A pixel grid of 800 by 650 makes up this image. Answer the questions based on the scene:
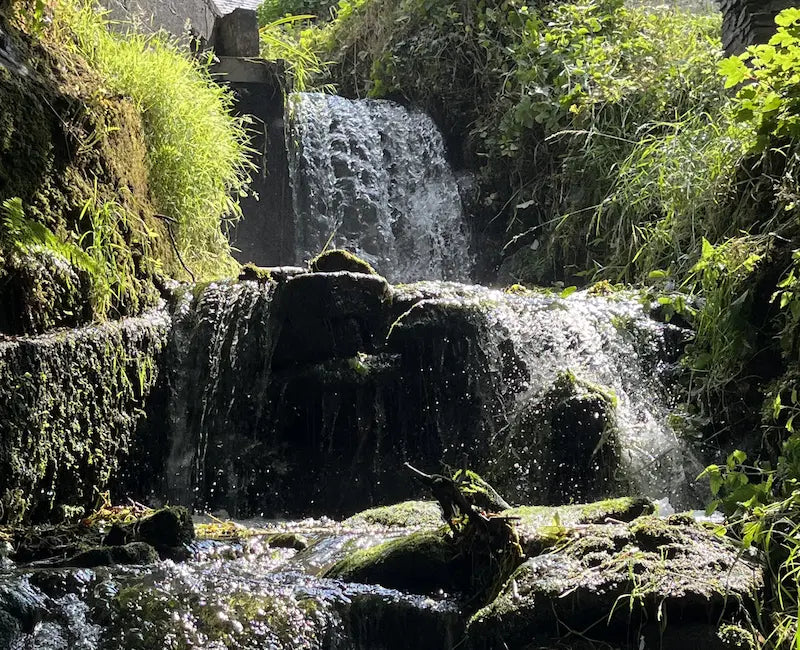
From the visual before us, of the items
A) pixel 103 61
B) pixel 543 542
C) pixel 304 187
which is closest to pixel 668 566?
pixel 543 542

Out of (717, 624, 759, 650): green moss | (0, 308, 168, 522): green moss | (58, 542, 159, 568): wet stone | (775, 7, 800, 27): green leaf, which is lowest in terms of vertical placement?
(717, 624, 759, 650): green moss

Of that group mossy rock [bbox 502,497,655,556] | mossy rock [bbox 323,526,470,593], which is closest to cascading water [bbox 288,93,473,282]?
mossy rock [bbox 502,497,655,556]

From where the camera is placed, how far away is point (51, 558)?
3.19 meters

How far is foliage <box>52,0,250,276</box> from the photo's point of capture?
17.7 feet

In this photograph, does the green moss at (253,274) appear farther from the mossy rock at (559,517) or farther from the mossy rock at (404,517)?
the mossy rock at (559,517)

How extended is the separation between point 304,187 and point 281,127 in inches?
23.9

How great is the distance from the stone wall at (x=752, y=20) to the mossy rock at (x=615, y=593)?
4.87m

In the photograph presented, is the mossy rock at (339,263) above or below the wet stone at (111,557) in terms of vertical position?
above

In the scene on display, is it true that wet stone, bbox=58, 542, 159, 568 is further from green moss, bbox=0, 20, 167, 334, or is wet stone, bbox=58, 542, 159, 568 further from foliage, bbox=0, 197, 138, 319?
foliage, bbox=0, 197, 138, 319

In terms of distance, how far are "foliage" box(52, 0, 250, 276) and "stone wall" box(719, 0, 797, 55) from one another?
3.66m

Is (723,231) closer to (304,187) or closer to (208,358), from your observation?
(208,358)

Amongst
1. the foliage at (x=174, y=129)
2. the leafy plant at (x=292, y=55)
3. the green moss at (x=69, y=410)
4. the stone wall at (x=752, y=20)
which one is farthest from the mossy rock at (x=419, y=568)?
the leafy plant at (x=292, y=55)

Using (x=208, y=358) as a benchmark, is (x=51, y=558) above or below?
below

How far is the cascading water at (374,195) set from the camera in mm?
8422
